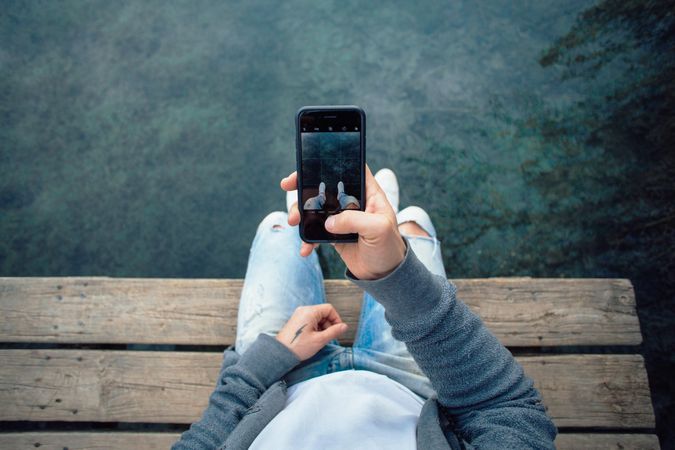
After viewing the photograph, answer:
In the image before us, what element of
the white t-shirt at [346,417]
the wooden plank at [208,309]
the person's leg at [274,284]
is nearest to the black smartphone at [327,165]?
the white t-shirt at [346,417]

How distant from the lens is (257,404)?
812 millimetres

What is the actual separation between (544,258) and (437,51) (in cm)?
101

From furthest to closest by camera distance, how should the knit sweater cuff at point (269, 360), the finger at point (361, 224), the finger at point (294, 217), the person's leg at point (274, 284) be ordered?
the person's leg at point (274, 284) → the knit sweater cuff at point (269, 360) → the finger at point (294, 217) → the finger at point (361, 224)

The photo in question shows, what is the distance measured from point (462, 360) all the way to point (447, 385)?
0.06 m

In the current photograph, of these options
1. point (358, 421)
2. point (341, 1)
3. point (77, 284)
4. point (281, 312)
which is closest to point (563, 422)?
point (358, 421)

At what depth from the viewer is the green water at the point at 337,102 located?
165 centimetres

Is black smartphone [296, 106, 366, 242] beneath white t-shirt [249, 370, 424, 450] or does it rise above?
above

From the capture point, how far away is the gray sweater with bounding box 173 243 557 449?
673mm

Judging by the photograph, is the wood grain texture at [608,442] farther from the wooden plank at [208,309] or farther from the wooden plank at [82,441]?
the wooden plank at [82,441]

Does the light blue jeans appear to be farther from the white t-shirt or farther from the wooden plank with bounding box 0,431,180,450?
the wooden plank with bounding box 0,431,180,450

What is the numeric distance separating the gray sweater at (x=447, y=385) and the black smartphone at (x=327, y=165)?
12cm

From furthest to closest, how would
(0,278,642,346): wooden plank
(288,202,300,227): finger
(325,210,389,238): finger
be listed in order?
(0,278,642,346): wooden plank
(288,202,300,227): finger
(325,210,389,238): finger

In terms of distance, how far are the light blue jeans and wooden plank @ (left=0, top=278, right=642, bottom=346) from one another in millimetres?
95

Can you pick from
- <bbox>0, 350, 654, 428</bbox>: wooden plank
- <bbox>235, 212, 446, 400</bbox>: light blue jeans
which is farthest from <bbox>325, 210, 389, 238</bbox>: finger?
<bbox>0, 350, 654, 428</bbox>: wooden plank
